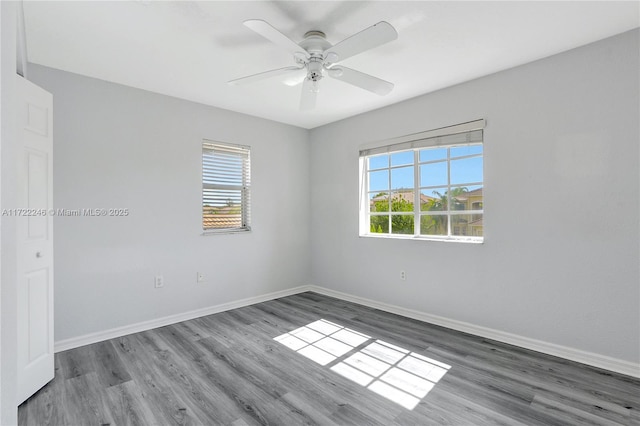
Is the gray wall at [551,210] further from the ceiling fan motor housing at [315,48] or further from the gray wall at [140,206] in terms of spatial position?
the gray wall at [140,206]

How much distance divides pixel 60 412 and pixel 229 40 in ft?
9.06

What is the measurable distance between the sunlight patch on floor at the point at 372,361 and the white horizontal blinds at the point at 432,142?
2.15 meters

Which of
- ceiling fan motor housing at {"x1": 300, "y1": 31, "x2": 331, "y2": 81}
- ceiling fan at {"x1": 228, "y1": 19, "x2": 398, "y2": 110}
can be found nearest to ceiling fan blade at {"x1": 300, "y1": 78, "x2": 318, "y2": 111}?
ceiling fan at {"x1": 228, "y1": 19, "x2": 398, "y2": 110}

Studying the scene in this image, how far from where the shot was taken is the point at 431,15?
2.09 m

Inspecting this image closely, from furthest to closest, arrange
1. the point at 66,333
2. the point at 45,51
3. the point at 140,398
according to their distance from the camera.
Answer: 1. the point at 66,333
2. the point at 45,51
3. the point at 140,398

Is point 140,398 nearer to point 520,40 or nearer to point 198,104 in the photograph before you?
point 198,104

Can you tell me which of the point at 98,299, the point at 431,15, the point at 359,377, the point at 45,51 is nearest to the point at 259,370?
the point at 359,377

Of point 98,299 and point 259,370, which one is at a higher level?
point 98,299

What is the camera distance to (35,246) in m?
2.20

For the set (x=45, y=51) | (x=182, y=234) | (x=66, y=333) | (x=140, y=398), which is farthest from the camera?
(x=182, y=234)

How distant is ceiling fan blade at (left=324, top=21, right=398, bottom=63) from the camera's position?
175 cm

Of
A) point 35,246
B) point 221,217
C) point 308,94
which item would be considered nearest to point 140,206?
point 221,217

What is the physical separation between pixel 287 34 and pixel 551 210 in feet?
8.60

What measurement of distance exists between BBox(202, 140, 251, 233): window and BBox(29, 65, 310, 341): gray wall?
11 centimetres
